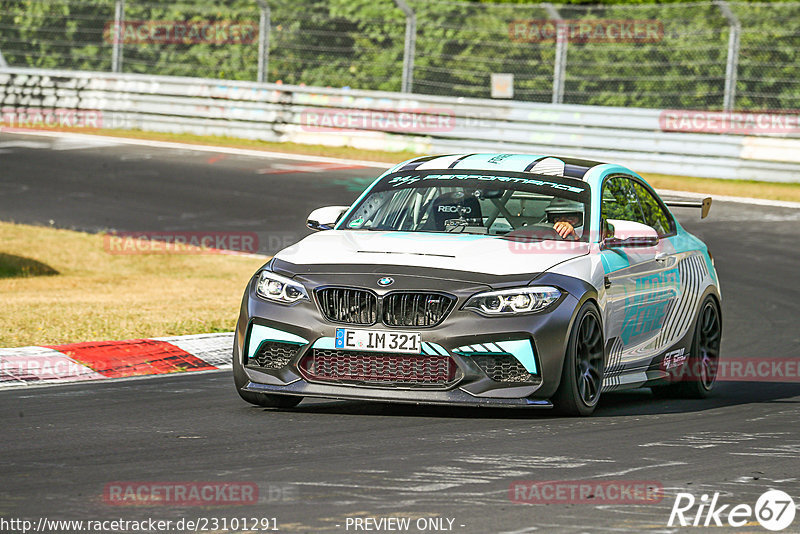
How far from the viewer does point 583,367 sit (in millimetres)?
7910

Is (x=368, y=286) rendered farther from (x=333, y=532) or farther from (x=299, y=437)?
(x=333, y=532)

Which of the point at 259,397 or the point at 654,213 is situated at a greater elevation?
the point at 654,213

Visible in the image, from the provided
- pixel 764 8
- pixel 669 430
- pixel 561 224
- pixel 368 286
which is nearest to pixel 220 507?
pixel 368 286

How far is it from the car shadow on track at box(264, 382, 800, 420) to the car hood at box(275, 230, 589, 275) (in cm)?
84

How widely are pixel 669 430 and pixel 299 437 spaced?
2.00 m

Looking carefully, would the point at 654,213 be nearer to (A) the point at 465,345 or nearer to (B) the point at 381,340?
(A) the point at 465,345

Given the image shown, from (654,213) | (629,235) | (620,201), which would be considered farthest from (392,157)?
(629,235)

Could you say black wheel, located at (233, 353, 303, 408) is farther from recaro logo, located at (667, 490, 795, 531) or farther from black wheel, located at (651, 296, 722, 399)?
recaro logo, located at (667, 490, 795, 531)

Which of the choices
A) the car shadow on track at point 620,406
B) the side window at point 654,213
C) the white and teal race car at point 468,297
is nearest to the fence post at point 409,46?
the car shadow on track at point 620,406

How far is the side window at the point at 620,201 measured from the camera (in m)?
9.08

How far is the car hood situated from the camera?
7754 millimetres

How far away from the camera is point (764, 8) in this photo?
74.9ft

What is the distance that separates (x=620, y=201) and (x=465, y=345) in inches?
88.3

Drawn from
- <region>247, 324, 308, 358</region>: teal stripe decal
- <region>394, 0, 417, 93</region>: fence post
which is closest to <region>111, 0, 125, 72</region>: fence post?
<region>394, 0, 417, 93</region>: fence post
